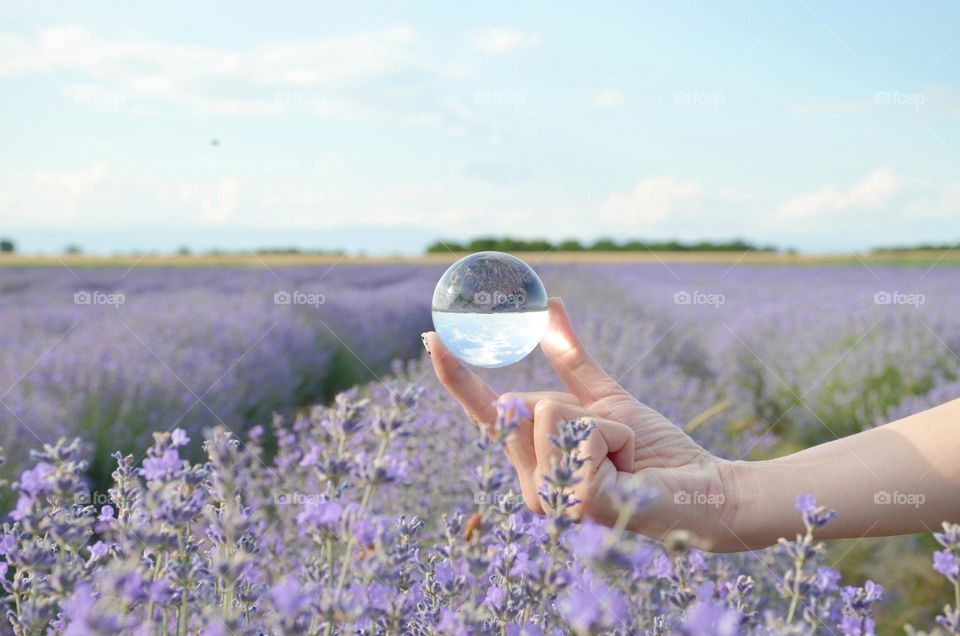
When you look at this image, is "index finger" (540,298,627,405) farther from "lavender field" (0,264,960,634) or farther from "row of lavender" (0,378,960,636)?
"row of lavender" (0,378,960,636)

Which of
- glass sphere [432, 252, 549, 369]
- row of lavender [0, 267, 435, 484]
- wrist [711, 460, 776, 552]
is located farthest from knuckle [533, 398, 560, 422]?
row of lavender [0, 267, 435, 484]

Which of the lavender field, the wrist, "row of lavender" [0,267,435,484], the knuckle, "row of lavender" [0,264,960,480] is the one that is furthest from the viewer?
"row of lavender" [0,264,960,480]

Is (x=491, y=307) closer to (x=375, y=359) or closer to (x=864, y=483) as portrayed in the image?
(x=864, y=483)

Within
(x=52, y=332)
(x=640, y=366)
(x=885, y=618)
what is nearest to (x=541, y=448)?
(x=885, y=618)

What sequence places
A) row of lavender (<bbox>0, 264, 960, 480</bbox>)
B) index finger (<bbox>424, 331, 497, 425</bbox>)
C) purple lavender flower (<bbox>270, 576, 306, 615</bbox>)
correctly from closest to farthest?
purple lavender flower (<bbox>270, 576, 306, 615</bbox>) → index finger (<bbox>424, 331, 497, 425</bbox>) → row of lavender (<bbox>0, 264, 960, 480</bbox>)

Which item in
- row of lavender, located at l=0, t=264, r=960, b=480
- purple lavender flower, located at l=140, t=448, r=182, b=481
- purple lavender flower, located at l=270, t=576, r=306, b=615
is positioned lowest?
row of lavender, located at l=0, t=264, r=960, b=480

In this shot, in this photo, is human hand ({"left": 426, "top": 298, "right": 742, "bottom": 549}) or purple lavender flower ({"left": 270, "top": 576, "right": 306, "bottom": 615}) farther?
human hand ({"left": 426, "top": 298, "right": 742, "bottom": 549})

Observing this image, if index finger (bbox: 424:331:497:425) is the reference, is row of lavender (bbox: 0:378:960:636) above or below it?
below

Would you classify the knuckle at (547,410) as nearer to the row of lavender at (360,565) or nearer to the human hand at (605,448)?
the human hand at (605,448)
